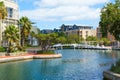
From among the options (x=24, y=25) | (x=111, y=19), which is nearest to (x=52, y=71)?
(x=111, y=19)

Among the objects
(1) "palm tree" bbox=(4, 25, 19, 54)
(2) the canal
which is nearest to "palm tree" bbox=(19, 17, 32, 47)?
(1) "palm tree" bbox=(4, 25, 19, 54)

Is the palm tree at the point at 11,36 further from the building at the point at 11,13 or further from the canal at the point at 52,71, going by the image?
the canal at the point at 52,71

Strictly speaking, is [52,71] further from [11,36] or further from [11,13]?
[11,13]

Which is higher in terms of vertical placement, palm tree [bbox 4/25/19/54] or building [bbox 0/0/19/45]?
building [bbox 0/0/19/45]

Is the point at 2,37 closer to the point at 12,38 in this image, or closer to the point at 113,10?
the point at 12,38

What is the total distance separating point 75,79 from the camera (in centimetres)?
3803

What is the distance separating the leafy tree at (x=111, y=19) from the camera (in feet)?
126

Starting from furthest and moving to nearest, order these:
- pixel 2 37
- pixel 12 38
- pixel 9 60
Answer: pixel 2 37
pixel 12 38
pixel 9 60

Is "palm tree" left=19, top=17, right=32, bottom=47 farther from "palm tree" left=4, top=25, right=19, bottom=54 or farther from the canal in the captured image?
the canal

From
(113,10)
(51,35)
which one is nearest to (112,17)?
(113,10)

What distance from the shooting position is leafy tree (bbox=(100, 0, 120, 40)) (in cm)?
3828

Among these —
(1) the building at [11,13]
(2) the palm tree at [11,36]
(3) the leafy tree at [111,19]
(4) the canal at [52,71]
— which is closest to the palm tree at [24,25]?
(1) the building at [11,13]

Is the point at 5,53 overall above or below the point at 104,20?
below

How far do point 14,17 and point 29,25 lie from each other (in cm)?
706
